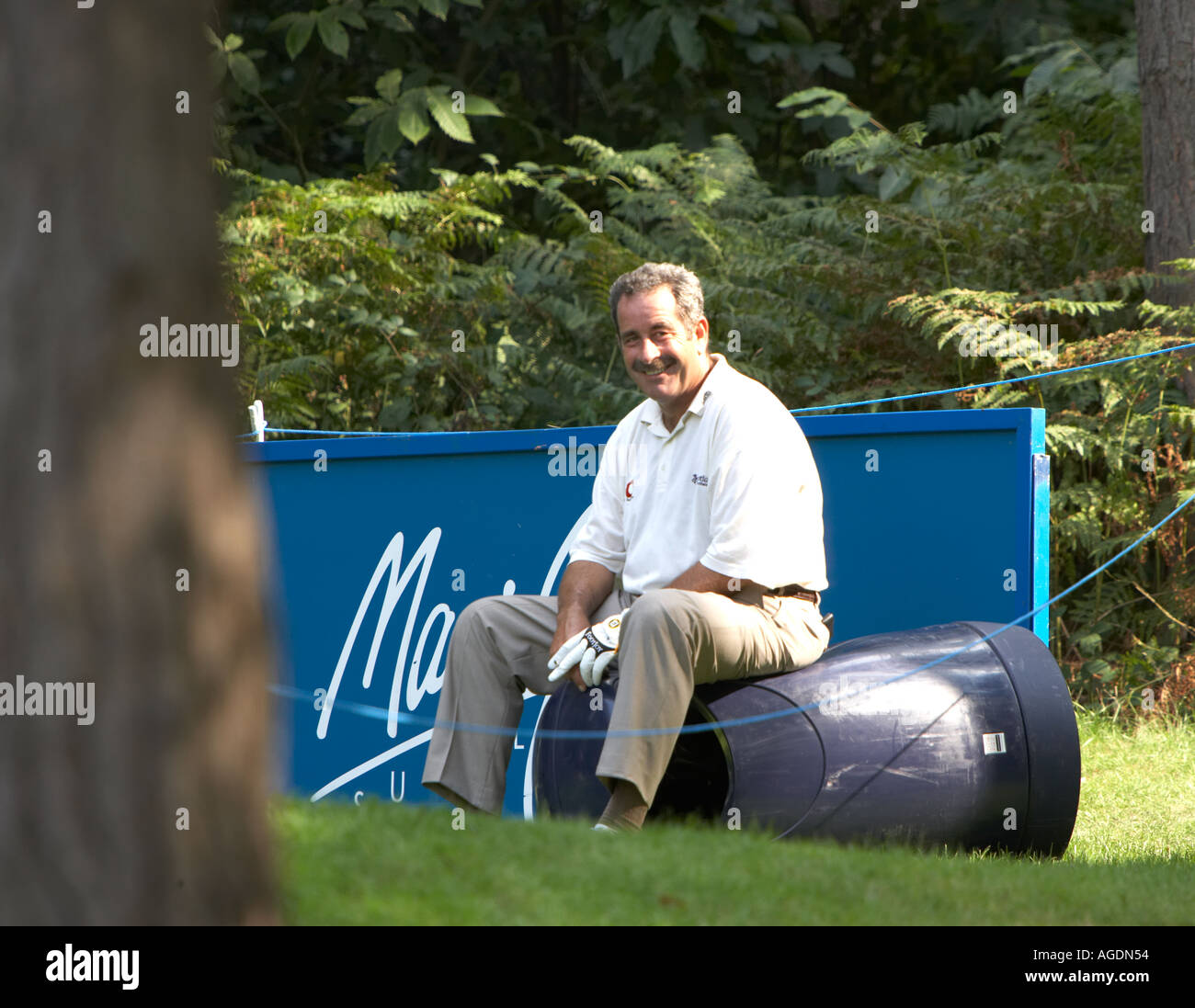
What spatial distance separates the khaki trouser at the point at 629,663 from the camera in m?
4.36

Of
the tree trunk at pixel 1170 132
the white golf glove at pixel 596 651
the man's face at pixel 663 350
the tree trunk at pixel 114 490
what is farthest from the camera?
the tree trunk at pixel 1170 132

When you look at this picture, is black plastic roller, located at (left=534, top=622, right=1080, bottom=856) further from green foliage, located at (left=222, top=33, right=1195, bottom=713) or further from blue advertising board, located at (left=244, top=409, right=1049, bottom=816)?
green foliage, located at (left=222, top=33, right=1195, bottom=713)

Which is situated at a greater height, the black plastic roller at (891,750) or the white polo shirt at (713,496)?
the white polo shirt at (713,496)

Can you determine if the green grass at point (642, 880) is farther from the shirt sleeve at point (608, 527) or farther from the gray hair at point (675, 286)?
the gray hair at point (675, 286)

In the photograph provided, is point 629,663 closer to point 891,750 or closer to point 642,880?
point 891,750

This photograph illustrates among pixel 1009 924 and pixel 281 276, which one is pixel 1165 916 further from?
pixel 281 276

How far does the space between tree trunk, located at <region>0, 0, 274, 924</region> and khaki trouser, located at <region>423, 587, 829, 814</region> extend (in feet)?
7.90

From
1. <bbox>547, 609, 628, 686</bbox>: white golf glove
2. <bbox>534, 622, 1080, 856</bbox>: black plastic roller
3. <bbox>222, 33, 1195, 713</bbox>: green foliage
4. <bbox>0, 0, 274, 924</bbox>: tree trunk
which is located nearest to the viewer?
<bbox>0, 0, 274, 924</bbox>: tree trunk

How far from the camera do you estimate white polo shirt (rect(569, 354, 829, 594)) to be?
4.83 metres

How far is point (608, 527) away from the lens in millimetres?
5445

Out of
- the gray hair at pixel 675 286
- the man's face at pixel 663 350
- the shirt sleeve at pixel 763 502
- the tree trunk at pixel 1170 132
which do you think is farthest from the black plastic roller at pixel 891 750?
the tree trunk at pixel 1170 132

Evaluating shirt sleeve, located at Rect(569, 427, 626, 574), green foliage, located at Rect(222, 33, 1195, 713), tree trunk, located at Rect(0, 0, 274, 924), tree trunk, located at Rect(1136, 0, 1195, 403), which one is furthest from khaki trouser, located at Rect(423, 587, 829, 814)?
tree trunk, located at Rect(1136, 0, 1195, 403)

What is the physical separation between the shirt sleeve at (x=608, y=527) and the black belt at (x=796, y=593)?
2.26 feet
